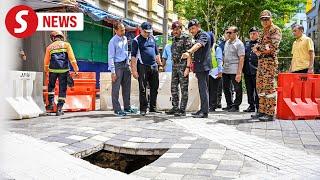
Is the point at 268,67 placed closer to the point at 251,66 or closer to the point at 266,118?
the point at 266,118

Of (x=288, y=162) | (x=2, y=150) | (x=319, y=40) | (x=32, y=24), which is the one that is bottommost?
(x=288, y=162)

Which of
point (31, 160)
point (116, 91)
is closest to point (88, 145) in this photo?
point (31, 160)

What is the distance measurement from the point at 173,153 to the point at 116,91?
401cm

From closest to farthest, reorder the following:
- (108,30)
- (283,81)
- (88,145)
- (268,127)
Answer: (88,145)
(268,127)
(283,81)
(108,30)

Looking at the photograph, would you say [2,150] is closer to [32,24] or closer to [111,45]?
[32,24]

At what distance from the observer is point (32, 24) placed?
10.7 feet

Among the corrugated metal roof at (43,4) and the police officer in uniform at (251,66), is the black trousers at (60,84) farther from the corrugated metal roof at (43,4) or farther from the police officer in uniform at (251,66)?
the police officer in uniform at (251,66)

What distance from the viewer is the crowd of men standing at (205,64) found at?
745cm

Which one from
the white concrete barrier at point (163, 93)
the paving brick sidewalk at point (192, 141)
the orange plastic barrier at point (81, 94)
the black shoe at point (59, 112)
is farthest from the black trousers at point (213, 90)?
the black shoe at point (59, 112)

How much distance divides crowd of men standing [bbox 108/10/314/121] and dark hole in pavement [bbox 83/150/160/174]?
9.38 ft

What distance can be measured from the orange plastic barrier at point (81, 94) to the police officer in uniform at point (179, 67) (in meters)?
2.27

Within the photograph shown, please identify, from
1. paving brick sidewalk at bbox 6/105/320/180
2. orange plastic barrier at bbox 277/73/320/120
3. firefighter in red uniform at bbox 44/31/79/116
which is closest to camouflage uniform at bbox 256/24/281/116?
paving brick sidewalk at bbox 6/105/320/180

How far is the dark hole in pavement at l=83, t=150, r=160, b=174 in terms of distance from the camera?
199 inches

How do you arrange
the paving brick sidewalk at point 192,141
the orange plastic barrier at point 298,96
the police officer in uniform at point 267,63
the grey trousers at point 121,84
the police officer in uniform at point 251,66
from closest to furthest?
the paving brick sidewalk at point 192,141 < the police officer in uniform at point 267,63 < the orange plastic barrier at point 298,96 < the grey trousers at point 121,84 < the police officer in uniform at point 251,66
